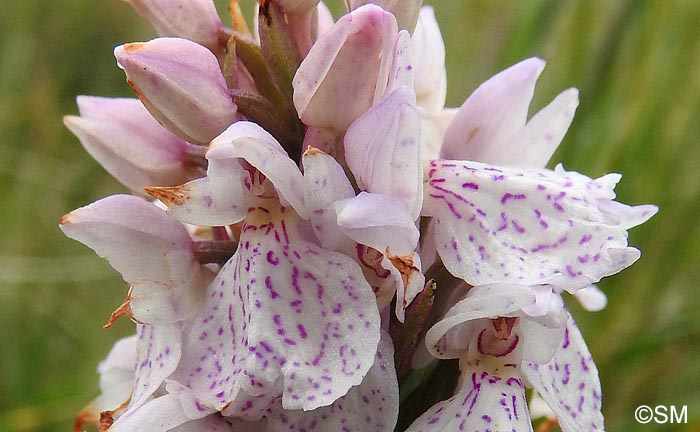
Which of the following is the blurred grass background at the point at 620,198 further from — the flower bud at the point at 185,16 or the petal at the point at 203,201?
the petal at the point at 203,201

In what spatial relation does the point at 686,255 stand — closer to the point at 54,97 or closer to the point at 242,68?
the point at 242,68

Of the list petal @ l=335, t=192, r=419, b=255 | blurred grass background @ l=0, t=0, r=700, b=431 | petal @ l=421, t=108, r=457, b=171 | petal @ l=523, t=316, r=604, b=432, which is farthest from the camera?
blurred grass background @ l=0, t=0, r=700, b=431

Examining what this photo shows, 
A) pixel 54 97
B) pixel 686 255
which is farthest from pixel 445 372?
pixel 54 97

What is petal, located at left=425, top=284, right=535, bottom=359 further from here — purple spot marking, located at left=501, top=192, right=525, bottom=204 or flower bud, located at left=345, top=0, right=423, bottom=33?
flower bud, located at left=345, top=0, right=423, bottom=33

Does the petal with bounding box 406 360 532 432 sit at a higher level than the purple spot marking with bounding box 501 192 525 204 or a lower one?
lower

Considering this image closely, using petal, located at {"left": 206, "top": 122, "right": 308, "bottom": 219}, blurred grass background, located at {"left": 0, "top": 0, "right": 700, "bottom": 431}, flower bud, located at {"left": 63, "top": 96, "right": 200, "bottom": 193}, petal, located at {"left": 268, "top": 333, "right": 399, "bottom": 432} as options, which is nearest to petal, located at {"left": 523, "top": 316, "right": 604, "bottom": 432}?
petal, located at {"left": 268, "top": 333, "right": 399, "bottom": 432}

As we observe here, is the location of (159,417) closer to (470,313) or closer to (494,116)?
(470,313)

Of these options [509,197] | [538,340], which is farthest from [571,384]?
[509,197]
